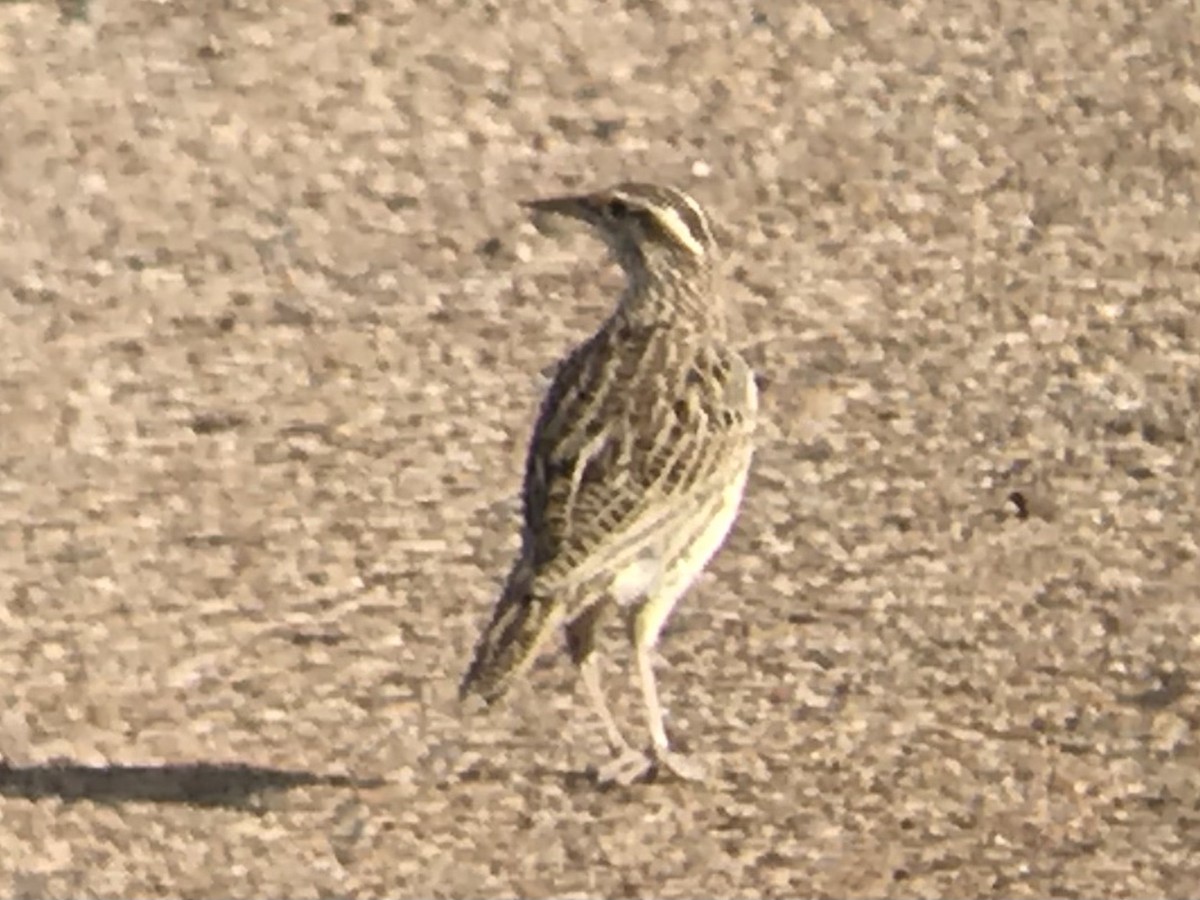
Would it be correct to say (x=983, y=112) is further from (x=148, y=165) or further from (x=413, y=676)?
(x=413, y=676)

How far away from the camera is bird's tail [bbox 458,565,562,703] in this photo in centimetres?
966

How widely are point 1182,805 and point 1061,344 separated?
3.25 m

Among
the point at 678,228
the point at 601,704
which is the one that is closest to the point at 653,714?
the point at 601,704

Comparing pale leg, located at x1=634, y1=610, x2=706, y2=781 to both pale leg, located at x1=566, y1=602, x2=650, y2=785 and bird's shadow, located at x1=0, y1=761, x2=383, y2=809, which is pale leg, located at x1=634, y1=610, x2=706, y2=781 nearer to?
pale leg, located at x1=566, y1=602, x2=650, y2=785

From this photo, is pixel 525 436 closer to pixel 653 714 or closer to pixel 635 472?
pixel 653 714

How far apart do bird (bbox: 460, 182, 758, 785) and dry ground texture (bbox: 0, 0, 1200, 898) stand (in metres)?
0.44

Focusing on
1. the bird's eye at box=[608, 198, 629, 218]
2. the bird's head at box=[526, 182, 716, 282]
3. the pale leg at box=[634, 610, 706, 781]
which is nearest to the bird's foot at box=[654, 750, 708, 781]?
the pale leg at box=[634, 610, 706, 781]

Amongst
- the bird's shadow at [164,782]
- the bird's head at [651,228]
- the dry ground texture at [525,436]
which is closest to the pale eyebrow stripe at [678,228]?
the bird's head at [651,228]

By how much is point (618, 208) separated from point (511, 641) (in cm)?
183

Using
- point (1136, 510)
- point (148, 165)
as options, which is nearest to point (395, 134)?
point (148, 165)

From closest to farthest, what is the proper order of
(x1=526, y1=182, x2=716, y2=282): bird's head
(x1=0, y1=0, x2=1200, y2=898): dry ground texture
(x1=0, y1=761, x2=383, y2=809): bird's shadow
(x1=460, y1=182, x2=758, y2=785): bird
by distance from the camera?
(x1=460, y1=182, x2=758, y2=785): bird < (x1=0, y1=0, x2=1200, y2=898): dry ground texture < (x1=0, y1=761, x2=383, y2=809): bird's shadow < (x1=526, y1=182, x2=716, y2=282): bird's head

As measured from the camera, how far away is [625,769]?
10.3m

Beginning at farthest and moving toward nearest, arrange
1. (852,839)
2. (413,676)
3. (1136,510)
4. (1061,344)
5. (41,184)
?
(41,184) < (1061,344) < (1136,510) < (413,676) < (852,839)

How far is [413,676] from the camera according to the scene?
35.9ft
